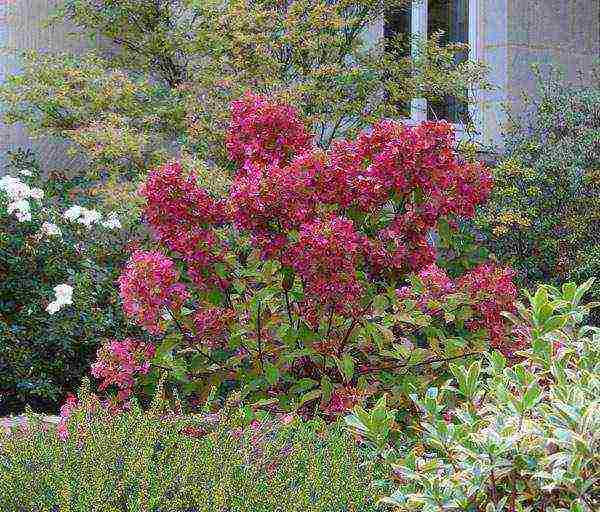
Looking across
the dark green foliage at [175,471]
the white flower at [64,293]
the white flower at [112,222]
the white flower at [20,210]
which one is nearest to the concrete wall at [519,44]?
the white flower at [112,222]

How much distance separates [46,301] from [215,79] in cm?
216

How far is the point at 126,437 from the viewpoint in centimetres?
342

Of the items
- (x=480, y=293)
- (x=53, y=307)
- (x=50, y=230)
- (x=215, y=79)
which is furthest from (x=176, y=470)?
(x=215, y=79)

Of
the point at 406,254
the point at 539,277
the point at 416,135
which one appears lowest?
the point at 539,277

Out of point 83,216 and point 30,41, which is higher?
point 30,41

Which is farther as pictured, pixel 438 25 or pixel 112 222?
pixel 438 25

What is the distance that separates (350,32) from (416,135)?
3692mm

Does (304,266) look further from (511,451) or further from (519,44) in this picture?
(519,44)

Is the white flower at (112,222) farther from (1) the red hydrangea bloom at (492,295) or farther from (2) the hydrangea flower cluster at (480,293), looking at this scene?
(1) the red hydrangea bloom at (492,295)

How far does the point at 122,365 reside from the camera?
434cm

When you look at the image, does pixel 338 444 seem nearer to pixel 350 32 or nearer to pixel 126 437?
pixel 126 437

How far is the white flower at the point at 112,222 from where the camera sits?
6.43 m

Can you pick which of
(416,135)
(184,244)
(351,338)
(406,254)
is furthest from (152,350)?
(416,135)

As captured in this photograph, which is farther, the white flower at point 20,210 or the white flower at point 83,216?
the white flower at point 83,216
